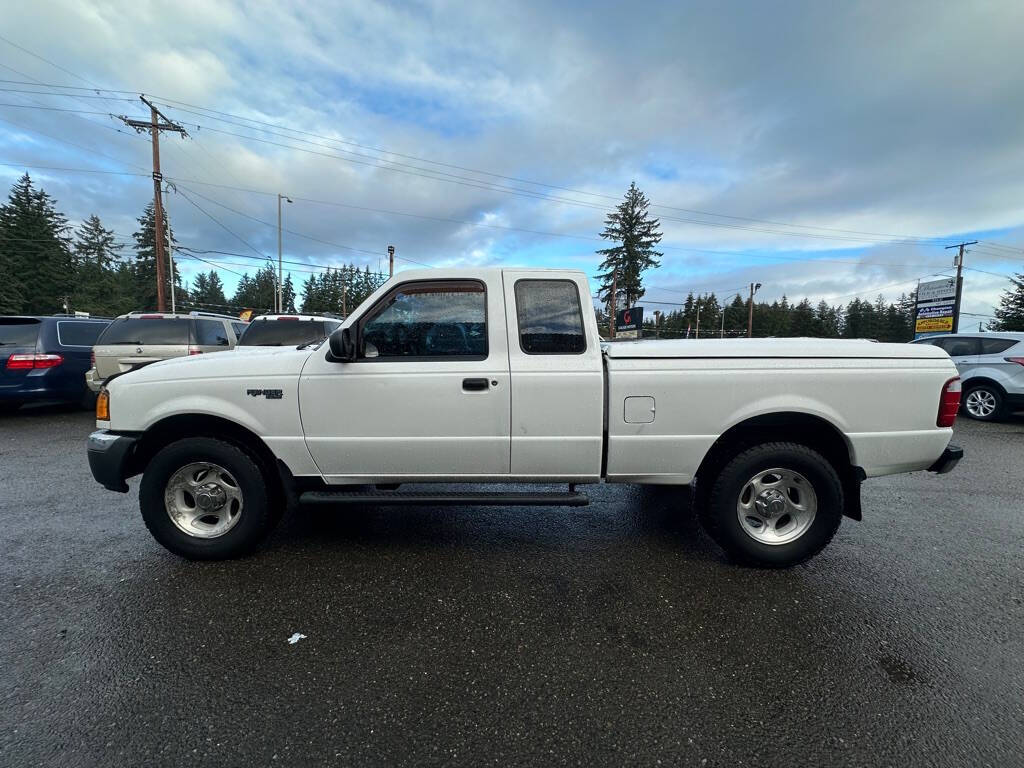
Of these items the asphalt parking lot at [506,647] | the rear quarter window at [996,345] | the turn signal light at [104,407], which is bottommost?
the asphalt parking lot at [506,647]

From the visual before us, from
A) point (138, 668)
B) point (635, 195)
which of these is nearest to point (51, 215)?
point (635, 195)

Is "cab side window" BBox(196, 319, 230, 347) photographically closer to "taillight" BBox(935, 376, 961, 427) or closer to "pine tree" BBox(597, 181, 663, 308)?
"taillight" BBox(935, 376, 961, 427)

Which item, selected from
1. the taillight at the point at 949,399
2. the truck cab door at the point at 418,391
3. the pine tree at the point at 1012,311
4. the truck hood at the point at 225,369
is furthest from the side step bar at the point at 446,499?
the pine tree at the point at 1012,311

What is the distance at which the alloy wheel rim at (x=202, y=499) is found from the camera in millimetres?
3158

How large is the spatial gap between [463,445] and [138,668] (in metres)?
1.91

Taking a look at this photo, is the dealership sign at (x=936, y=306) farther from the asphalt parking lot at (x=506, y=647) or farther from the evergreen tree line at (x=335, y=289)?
the evergreen tree line at (x=335, y=289)

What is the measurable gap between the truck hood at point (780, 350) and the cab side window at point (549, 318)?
0.28 meters

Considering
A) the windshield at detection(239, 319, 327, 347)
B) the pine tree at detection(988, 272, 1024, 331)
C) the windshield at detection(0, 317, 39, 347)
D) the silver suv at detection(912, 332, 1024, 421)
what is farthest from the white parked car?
the pine tree at detection(988, 272, 1024, 331)

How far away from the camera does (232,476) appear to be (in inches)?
123

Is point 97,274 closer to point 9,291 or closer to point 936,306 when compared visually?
point 9,291

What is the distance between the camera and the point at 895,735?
6.06 feet

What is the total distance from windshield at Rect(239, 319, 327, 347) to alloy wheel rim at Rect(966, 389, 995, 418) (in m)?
12.1

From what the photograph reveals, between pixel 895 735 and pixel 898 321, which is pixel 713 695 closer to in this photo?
pixel 895 735

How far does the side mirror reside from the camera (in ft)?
9.54
